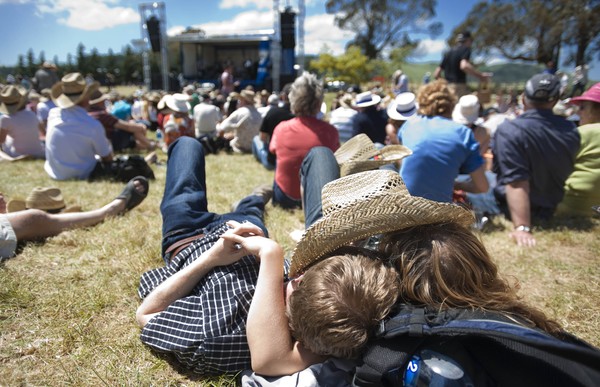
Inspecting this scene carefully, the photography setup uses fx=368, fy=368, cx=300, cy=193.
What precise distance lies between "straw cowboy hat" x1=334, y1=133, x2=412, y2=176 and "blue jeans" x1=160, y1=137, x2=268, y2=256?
70cm

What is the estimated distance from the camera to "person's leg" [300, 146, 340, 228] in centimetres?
228

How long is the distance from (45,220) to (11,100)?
4.12 meters

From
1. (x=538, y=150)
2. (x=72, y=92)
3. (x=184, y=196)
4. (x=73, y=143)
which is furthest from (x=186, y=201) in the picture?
(x=72, y=92)

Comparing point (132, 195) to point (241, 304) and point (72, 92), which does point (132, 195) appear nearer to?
point (72, 92)

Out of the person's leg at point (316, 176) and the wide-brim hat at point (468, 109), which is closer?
the person's leg at point (316, 176)

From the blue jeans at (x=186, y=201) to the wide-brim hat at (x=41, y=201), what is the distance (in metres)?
1.53

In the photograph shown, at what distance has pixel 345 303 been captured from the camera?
1.17 metres

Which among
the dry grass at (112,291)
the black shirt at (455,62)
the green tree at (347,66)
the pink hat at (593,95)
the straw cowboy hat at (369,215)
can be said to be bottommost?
the dry grass at (112,291)

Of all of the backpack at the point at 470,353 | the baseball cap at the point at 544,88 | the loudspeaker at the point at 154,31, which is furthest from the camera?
the loudspeaker at the point at 154,31

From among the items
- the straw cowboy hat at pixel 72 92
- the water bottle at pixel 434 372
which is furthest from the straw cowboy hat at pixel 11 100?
the water bottle at pixel 434 372

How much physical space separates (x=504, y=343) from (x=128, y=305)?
1.86m

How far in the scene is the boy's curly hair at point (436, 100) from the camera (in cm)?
306

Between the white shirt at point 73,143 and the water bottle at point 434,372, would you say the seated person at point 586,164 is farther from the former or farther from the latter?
the white shirt at point 73,143

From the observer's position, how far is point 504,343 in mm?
1025
